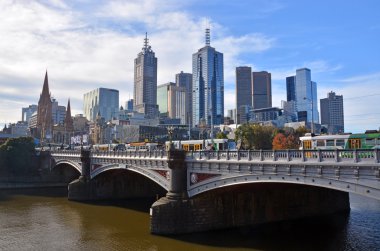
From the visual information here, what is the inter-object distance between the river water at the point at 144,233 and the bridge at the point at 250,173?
7.51ft

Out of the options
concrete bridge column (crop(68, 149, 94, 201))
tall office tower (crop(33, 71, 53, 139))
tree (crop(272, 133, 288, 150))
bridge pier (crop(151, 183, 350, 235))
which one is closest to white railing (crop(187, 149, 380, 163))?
bridge pier (crop(151, 183, 350, 235))

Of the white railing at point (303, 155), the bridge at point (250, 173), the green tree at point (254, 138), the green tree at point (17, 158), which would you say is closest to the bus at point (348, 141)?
the bridge at point (250, 173)

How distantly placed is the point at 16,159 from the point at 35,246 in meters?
57.6

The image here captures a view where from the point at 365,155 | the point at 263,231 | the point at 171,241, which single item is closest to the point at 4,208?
the point at 171,241

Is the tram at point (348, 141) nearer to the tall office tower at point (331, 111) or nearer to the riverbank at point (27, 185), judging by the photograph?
the riverbank at point (27, 185)

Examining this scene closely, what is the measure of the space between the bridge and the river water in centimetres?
229

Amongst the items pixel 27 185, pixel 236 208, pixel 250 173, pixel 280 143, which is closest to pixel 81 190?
pixel 27 185

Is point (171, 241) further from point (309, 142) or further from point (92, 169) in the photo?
point (92, 169)

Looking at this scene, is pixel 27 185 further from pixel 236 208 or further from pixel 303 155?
pixel 303 155

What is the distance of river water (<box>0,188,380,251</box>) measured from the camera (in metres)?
31.3

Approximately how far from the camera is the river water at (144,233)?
31.3m

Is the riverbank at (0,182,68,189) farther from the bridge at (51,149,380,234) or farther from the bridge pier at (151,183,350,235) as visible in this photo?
the bridge pier at (151,183,350,235)

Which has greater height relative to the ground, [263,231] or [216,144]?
[216,144]

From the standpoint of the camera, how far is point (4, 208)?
170 ft
